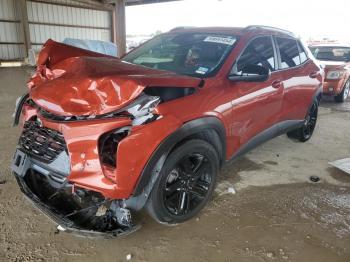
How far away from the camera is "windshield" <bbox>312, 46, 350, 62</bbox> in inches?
349

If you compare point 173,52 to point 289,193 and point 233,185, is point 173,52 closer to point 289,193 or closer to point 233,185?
point 233,185

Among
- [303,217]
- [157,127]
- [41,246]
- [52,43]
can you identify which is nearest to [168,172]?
[157,127]

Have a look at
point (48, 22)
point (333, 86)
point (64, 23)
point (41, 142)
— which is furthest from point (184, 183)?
point (64, 23)

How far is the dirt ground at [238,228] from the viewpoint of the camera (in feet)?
8.15

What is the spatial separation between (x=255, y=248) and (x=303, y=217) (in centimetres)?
74

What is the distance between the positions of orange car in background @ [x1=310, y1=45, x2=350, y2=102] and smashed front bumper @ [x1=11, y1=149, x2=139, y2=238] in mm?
7367

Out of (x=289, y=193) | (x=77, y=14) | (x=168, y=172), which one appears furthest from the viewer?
(x=77, y=14)

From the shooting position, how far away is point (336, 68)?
315 inches

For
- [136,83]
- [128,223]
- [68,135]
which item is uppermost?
[136,83]

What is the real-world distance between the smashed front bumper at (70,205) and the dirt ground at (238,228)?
29 cm

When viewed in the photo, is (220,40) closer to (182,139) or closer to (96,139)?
(182,139)

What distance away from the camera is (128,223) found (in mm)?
2361

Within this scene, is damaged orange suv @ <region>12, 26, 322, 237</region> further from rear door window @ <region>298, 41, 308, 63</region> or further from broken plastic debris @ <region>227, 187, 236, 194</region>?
rear door window @ <region>298, 41, 308, 63</region>

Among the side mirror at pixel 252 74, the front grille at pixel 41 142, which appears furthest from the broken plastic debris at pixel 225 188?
the front grille at pixel 41 142
